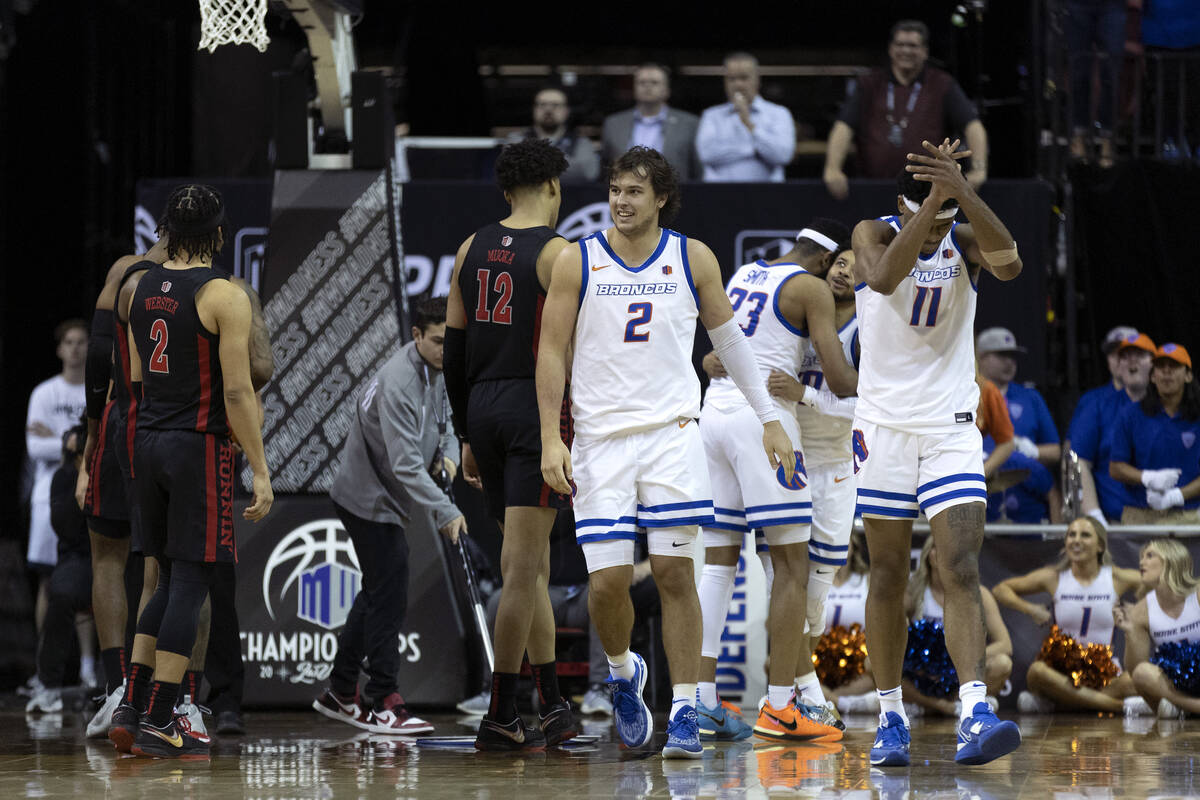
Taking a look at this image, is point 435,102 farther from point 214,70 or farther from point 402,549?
point 402,549

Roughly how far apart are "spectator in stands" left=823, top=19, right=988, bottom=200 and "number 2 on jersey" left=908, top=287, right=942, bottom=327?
4705 millimetres

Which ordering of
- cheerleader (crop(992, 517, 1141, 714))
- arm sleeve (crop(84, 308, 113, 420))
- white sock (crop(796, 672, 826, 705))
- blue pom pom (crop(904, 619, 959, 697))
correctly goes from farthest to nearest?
cheerleader (crop(992, 517, 1141, 714)) → blue pom pom (crop(904, 619, 959, 697)) → arm sleeve (crop(84, 308, 113, 420)) → white sock (crop(796, 672, 826, 705))

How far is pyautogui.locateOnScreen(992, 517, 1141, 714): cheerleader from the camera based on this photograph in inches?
304

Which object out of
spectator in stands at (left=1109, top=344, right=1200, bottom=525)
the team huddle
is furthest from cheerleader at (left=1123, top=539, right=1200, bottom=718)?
the team huddle

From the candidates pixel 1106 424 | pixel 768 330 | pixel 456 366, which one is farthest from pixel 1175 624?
pixel 456 366

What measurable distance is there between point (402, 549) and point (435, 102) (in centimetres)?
934

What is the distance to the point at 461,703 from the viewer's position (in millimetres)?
7750

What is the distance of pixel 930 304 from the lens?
5.40 metres

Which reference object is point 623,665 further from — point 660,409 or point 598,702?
point 598,702

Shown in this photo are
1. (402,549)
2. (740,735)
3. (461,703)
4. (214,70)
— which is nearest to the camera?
(740,735)

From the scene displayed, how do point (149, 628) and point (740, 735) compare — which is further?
point (740, 735)

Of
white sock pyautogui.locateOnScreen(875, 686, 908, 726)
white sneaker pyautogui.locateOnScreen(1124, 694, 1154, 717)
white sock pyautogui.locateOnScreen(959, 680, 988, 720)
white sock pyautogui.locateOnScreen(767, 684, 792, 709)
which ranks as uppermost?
white sock pyautogui.locateOnScreen(959, 680, 988, 720)

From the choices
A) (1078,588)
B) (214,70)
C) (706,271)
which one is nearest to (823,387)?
(706,271)

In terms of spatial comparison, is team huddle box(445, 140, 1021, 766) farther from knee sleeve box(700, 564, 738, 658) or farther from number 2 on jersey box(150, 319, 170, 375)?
number 2 on jersey box(150, 319, 170, 375)
